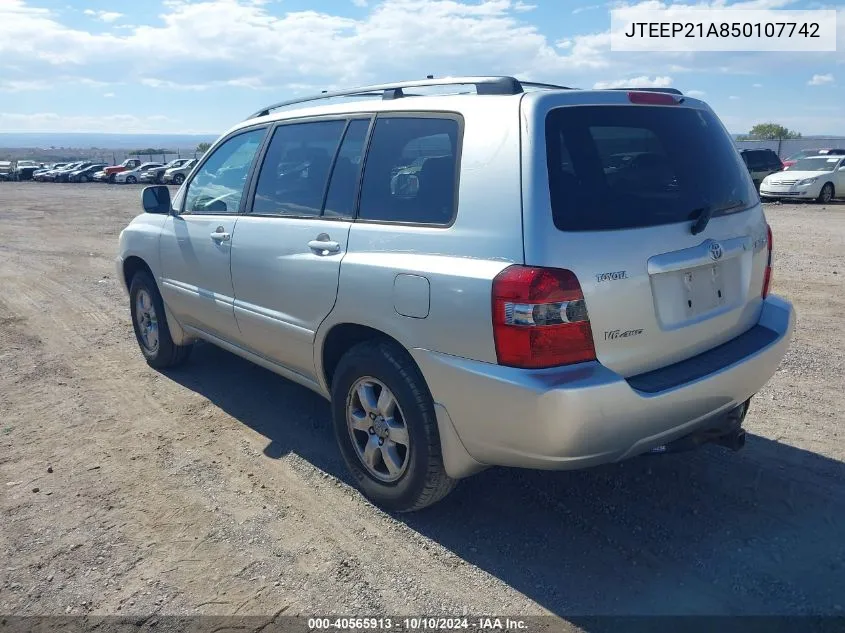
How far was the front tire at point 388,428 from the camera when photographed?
3182 mm

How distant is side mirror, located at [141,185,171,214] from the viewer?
5.34 metres

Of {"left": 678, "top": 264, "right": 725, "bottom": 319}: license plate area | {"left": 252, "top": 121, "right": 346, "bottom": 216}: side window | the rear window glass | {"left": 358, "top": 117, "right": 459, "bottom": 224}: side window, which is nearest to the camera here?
the rear window glass

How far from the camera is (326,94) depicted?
425 centimetres

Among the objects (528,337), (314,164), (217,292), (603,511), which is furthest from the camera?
(217,292)

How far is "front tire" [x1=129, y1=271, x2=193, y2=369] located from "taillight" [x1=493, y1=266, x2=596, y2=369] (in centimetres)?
364

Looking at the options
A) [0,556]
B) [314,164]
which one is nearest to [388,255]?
[314,164]

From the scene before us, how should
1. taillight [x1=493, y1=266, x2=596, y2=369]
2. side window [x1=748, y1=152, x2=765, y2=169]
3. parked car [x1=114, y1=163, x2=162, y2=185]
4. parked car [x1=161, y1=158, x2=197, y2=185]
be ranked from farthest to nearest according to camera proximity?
parked car [x1=114, y1=163, x2=162, y2=185], parked car [x1=161, y1=158, x2=197, y2=185], side window [x1=748, y1=152, x2=765, y2=169], taillight [x1=493, y1=266, x2=596, y2=369]

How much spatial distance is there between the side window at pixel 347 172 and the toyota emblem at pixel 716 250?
5.63 ft

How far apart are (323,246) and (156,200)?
2398 mm

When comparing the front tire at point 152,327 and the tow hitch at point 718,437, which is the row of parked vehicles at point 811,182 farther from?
the tow hitch at point 718,437

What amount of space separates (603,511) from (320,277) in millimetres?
1833

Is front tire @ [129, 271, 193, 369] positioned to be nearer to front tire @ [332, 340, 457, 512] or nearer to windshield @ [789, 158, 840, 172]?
front tire @ [332, 340, 457, 512]

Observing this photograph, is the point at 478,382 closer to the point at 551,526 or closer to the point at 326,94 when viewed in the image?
the point at 551,526

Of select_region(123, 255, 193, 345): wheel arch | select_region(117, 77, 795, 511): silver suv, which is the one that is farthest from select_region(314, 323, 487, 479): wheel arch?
select_region(123, 255, 193, 345): wheel arch
